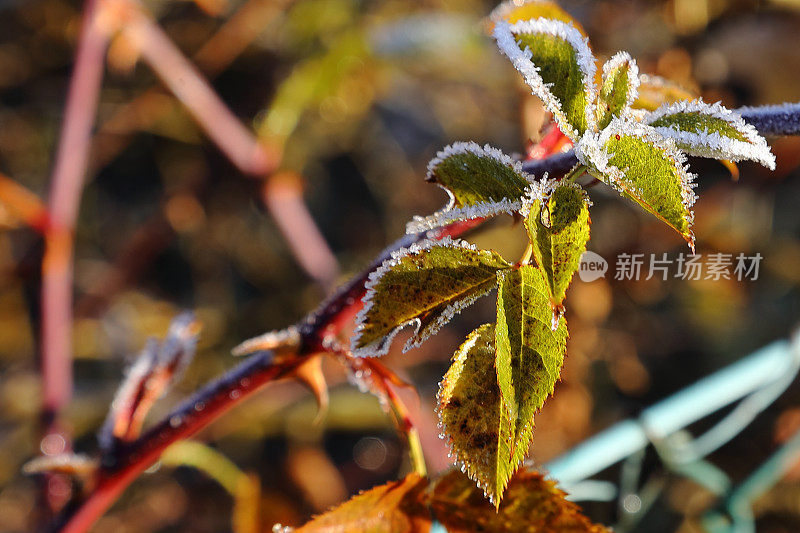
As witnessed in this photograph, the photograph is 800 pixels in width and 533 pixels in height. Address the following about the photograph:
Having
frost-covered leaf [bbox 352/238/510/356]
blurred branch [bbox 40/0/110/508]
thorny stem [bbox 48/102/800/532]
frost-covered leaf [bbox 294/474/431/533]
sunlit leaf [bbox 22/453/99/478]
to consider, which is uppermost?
blurred branch [bbox 40/0/110/508]

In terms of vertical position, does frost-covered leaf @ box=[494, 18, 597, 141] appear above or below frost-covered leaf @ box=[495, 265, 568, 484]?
above

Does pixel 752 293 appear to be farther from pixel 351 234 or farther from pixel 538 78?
pixel 538 78

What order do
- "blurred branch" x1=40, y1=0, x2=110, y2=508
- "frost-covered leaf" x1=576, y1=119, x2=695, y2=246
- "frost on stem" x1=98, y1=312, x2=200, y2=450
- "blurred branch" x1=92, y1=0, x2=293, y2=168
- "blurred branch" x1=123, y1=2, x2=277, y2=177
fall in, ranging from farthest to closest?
1. "blurred branch" x1=92, y1=0, x2=293, y2=168
2. "blurred branch" x1=123, y1=2, x2=277, y2=177
3. "blurred branch" x1=40, y1=0, x2=110, y2=508
4. "frost on stem" x1=98, y1=312, x2=200, y2=450
5. "frost-covered leaf" x1=576, y1=119, x2=695, y2=246

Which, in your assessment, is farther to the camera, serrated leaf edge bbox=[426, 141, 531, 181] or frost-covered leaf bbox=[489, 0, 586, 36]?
frost-covered leaf bbox=[489, 0, 586, 36]

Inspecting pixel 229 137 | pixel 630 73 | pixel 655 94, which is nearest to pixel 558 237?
pixel 630 73

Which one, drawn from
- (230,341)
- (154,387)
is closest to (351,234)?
(230,341)

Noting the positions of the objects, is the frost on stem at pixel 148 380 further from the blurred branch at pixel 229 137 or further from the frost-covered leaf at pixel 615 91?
the blurred branch at pixel 229 137
